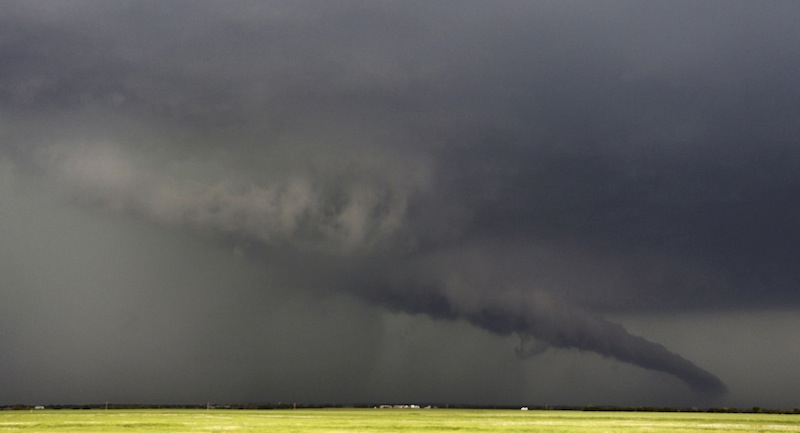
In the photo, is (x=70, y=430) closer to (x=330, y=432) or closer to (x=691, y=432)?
(x=330, y=432)

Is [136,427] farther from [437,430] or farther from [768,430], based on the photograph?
[768,430]

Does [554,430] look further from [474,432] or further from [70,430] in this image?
[70,430]

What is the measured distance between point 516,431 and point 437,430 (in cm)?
1101

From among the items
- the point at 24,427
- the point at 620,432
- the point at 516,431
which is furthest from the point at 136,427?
the point at 620,432

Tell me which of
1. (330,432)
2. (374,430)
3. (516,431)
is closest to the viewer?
(330,432)

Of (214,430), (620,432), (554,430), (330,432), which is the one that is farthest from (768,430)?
(214,430)

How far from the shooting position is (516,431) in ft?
329

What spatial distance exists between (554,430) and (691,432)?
1973 cm

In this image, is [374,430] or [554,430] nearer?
[374,430]

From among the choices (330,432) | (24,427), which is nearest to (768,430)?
(330,432)

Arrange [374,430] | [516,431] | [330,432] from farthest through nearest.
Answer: [516,431]
[374,430]
[330,432]

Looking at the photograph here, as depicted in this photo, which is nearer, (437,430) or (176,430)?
(176,430)

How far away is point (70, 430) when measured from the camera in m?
95.4

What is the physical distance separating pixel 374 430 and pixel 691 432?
46185mm
